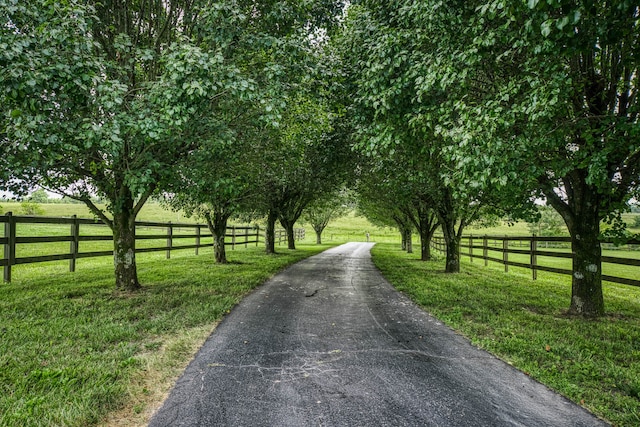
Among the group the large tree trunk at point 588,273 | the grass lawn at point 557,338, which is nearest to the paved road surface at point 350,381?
the grass lawn at point 557,338

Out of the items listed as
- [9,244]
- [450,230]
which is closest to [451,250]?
[450,230]

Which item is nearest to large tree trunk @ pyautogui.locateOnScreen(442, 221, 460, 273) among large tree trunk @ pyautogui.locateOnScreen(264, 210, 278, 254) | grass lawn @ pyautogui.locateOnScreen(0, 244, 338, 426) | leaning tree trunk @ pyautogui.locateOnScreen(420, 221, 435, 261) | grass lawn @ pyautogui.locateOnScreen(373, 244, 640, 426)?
grass lawn @ pyautogui.locateOnScreen(373, 244, 640, 426)

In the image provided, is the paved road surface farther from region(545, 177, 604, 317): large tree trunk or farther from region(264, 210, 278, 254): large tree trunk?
region(264, 210, 278, 254): large tree trunk

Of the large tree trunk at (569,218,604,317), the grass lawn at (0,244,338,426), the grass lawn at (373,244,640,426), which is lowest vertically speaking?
the grass lawn at (373,244,640,426)

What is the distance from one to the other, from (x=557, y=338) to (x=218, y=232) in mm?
11865

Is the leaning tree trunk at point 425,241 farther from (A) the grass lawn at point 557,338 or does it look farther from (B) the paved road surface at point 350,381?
(B) the paved road surface at point 350,381

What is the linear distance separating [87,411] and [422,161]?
7.73 m

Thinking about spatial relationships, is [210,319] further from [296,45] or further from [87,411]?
[296,45]

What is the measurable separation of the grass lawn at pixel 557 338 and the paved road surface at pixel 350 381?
26 cm

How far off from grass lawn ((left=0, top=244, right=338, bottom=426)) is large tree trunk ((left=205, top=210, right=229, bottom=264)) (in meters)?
4.92

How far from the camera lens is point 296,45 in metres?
5.86

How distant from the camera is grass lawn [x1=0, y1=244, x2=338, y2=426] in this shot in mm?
2779

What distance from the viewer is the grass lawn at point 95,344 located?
2779 mm

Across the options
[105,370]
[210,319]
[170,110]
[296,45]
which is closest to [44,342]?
[105,370]
